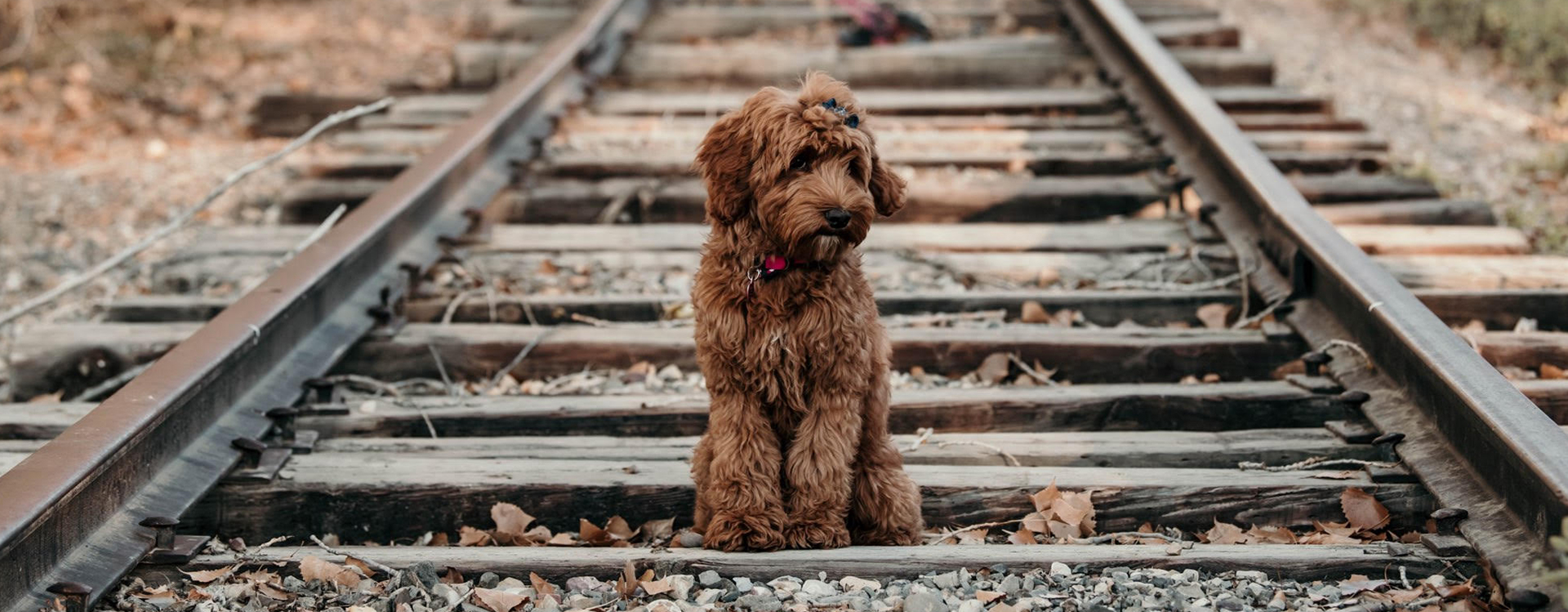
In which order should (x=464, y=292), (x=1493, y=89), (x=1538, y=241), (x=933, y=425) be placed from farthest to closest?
(x=1493, y=89) < (x=1538, y=241) < (x=464, y=292) < (x=933, y=425)

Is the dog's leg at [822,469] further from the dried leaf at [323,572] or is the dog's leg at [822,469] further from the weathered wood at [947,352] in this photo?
the weathered wood at [947,352]

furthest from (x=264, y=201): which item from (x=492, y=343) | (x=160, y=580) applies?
(x=160, y=580)

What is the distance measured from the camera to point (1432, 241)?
562 cm

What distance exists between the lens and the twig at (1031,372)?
474 centimetres

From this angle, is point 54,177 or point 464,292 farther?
point 54,177

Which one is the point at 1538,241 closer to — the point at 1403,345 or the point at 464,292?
the point at 1403,345

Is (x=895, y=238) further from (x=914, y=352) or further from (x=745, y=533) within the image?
(x=745, y=533)

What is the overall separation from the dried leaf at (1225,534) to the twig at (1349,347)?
0.91 meters

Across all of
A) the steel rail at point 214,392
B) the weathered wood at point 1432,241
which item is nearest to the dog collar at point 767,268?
the steel rail at point 214,392

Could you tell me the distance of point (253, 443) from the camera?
3.90m

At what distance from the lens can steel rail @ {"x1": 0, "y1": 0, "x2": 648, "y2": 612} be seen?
313 cm

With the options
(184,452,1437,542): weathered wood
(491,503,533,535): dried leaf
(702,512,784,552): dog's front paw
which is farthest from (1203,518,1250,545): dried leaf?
(491,503,533,535): dried leaf

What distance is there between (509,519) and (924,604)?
1.23m

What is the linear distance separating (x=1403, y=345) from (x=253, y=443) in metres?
3.20
